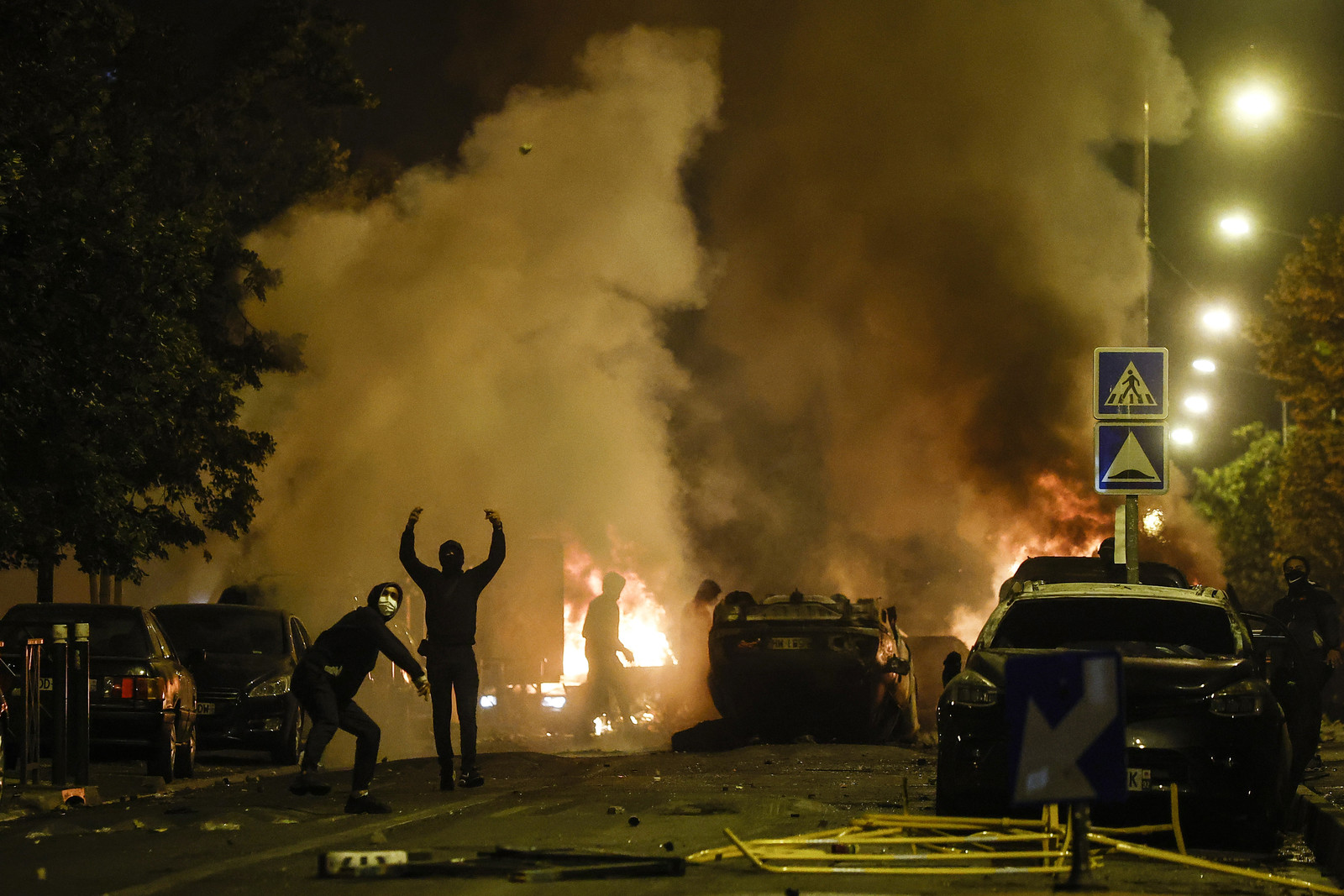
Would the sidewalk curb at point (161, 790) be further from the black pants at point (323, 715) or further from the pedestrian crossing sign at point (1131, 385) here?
the pedestrian crossing sign at point (1131, 385)

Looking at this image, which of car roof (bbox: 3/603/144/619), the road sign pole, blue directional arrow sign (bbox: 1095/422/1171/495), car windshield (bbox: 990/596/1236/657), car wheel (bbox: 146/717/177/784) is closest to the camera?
car windshield (bbox: 990/596/1236/657)

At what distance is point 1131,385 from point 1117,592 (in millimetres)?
3076

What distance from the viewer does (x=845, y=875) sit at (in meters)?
7.44

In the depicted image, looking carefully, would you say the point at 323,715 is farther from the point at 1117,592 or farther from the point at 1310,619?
the point at 1310,619

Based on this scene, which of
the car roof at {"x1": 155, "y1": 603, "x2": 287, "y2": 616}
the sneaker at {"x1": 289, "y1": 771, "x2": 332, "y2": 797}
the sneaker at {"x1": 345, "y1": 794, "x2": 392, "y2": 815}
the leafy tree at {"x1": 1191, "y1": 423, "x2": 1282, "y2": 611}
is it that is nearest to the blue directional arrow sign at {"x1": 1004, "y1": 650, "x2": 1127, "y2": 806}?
the sneaker at {"x1": 345, "y1": 794, "x2": 392, "y2": 815}

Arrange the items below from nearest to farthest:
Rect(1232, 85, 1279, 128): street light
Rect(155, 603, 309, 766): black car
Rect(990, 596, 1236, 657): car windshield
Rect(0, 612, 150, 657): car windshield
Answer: Rect(990, 596, 1236, 657): car windshield
Rect(0, 612, 150, 657): car windshield
Rect(155, 603, 309, 766): black car
Rect(1232, 85, 1279, 128): street light

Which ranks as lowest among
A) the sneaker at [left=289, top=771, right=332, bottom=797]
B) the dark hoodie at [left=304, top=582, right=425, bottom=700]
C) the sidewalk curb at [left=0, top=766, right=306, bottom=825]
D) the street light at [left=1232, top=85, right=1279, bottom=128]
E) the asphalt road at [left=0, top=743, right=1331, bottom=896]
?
the sidewalk curb at [left=0, top=766, right=306, bottom=825]

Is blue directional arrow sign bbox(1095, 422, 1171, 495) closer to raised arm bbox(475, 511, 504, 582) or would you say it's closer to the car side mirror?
the car side mirror

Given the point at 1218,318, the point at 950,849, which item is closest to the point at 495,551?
the point at 950,849

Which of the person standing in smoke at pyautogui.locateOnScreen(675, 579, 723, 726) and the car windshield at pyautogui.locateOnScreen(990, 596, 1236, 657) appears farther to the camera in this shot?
the person standing in smoke at pyautogui.locateOnScreen(675, 579, 723, 726)

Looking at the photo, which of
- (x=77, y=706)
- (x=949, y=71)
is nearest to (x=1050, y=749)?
(x=77, y=706)

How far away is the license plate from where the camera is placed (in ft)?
51.8

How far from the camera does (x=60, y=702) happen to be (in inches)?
471

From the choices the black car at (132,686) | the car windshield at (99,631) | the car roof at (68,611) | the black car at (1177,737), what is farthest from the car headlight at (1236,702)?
the car roof at (68,611)
